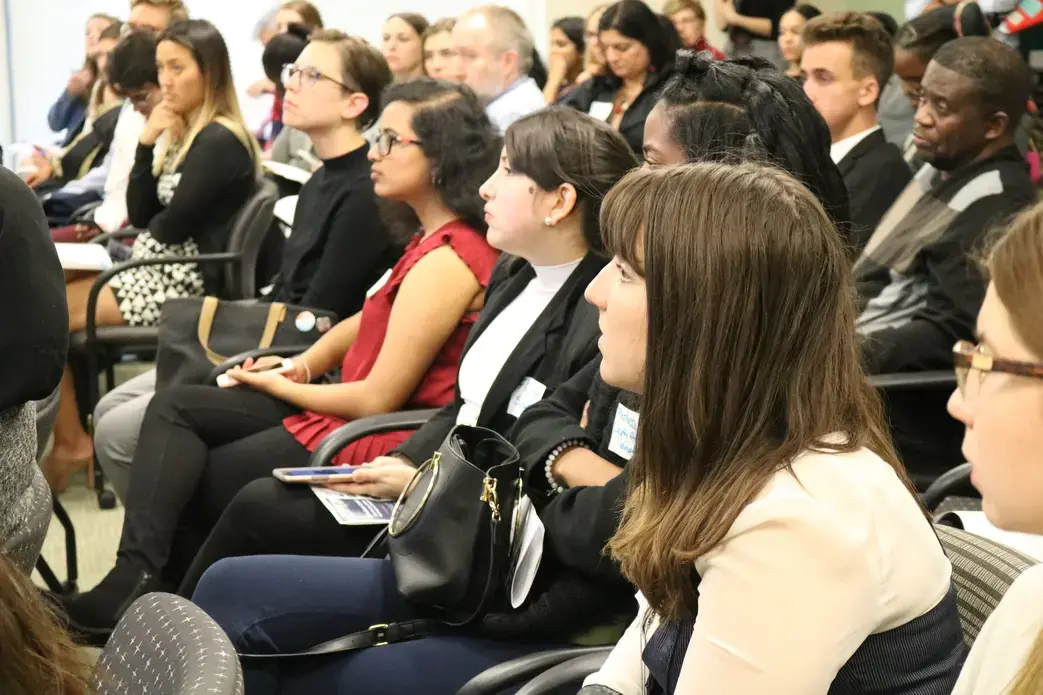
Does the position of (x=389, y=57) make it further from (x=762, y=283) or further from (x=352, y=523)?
(x=762, y=283)

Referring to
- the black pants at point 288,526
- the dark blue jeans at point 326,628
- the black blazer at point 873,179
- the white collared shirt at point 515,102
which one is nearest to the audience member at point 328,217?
the black pants at point 288,526

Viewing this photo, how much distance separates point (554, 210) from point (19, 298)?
2.91 ft

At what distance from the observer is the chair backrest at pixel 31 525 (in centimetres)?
186

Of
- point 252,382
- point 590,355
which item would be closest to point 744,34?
point 252,382

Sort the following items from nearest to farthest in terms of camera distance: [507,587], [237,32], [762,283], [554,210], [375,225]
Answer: [762,283] < [507,587] < [554,210] < [375,225] < [237,32]

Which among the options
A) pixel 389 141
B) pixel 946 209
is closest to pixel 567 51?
pixel 389 141

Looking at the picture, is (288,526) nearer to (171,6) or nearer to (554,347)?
(554,347)

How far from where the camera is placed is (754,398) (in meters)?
1.20

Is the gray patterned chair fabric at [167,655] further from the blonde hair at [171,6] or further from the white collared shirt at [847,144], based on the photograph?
the blonde hair at [171,6]

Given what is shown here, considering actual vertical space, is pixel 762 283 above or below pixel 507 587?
above

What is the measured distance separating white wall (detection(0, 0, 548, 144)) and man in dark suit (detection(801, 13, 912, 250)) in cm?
514

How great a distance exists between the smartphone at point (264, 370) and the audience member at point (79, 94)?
177 inches

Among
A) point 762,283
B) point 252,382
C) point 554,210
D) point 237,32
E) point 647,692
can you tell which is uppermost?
point 762,283

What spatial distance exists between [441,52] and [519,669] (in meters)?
3.99
